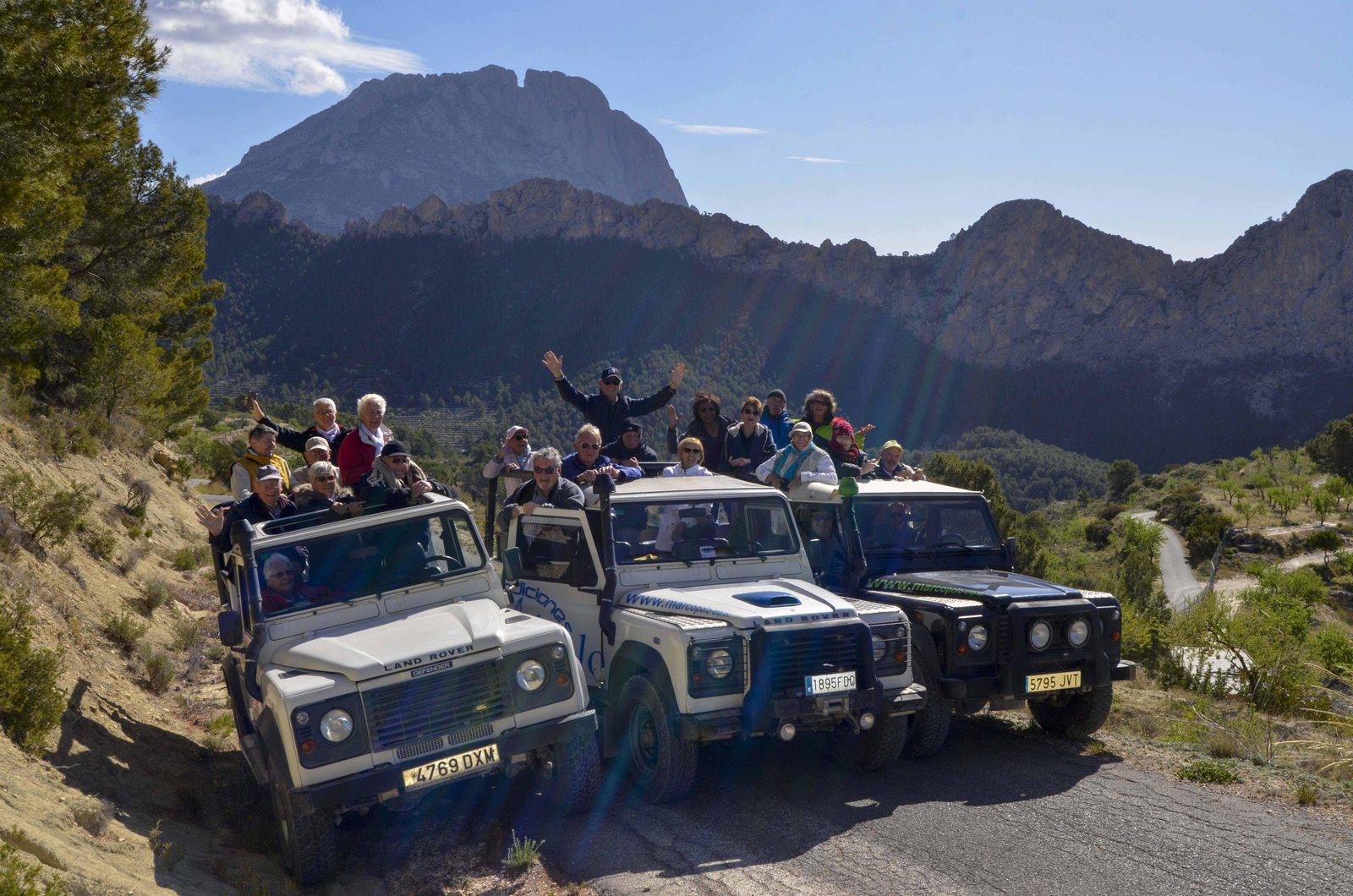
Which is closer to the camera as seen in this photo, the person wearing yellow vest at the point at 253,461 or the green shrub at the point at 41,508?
the person wearing yellow vest at the point at 253,461

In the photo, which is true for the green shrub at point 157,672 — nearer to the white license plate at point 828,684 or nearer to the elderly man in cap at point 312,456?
the elderly man in cap at point 312,456

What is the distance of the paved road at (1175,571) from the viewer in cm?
3647

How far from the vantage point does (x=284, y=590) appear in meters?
6.64

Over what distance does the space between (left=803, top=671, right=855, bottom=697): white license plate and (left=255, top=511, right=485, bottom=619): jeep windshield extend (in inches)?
96.9

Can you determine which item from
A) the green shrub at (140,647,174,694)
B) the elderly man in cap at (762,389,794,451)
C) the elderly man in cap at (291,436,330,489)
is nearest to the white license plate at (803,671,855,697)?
the elderly man in cap at (291,436,330,489)

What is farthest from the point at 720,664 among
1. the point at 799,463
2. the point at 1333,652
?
the point at 1333,652

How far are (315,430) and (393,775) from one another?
446 cm

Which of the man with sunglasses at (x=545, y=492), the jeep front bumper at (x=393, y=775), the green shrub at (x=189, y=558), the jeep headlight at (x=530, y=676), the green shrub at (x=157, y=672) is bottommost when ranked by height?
the green shrub at (x=189, y=558)

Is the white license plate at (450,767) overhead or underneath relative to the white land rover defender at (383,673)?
underneath

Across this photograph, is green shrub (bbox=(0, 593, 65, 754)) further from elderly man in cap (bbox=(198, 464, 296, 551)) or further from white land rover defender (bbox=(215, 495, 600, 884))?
elderly man in cap (bbox=(198, 464, 296, 551))

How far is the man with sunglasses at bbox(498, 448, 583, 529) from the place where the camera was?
7.88 metres

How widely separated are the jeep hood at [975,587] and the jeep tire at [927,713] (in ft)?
1.55

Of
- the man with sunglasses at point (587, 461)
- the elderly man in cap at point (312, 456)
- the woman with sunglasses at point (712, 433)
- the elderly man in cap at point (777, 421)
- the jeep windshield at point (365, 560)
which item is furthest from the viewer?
the elderly man in cap at point (777, 421)

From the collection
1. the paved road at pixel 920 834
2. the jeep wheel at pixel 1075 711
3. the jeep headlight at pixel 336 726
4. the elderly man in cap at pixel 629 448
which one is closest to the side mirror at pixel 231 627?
the jeep headlight at pixel 336 726
